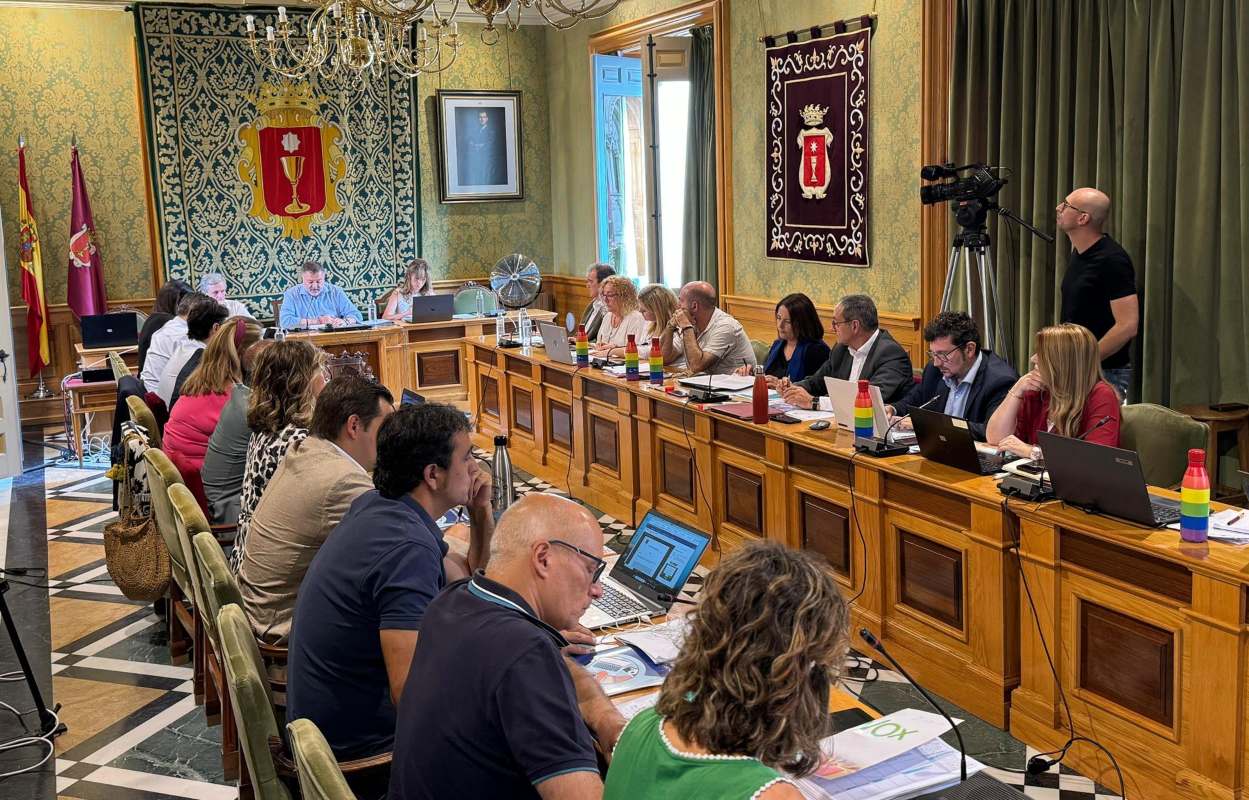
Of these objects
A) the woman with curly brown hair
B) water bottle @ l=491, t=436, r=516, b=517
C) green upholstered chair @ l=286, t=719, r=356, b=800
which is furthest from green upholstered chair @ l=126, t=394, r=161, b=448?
green upholstered chair @ l=286, t=719, r=356, b=800

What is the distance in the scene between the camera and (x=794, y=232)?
24.6 feet

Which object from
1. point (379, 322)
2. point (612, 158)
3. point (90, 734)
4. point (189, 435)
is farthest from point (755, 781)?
point (612, 158)

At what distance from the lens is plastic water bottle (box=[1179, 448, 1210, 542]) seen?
2.97 meters

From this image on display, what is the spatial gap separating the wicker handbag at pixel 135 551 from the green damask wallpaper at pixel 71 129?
5.49 metres

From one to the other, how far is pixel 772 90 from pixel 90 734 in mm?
5436

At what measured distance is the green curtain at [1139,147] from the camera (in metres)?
5.03

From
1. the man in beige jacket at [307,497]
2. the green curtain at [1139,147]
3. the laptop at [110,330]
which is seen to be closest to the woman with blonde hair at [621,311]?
the green curtain at [1139,147]

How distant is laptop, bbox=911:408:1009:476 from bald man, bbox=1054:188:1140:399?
147cm

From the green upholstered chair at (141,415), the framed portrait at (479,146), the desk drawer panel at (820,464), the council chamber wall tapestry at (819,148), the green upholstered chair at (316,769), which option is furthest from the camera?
the framed portrait at (479,146)

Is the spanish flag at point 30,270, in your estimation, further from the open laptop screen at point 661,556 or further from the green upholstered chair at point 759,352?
the open laptop screen at point 661,556

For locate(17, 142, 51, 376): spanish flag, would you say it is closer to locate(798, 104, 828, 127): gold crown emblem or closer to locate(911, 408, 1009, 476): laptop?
locate(798, 104, 828, 127): gold crown emblem

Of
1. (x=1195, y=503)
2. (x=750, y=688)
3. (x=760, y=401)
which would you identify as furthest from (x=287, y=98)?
(x=750, y=688)

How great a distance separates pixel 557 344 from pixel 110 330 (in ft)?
11.7

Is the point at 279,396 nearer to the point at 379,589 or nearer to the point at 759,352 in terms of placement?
the point at 379,589
